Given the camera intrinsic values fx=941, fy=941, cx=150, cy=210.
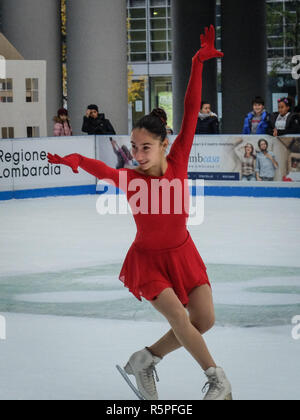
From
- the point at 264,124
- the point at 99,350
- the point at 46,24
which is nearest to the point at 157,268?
the point at 99,350

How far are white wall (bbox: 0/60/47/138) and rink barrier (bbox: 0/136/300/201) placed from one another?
1.93 m

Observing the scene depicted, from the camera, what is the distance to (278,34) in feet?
148

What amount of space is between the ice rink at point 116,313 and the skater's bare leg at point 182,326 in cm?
48

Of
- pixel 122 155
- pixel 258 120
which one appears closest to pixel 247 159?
pixel 258 120

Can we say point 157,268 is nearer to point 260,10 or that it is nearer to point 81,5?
point 81,5

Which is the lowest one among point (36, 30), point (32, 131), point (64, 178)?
point (64, 178)

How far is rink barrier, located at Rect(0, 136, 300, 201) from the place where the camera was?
1596 centimetres

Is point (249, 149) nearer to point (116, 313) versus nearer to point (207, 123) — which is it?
point (207, 123)

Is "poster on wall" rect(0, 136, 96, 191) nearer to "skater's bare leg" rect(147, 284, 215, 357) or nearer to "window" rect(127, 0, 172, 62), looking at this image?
"skater's bare leg" rect(147, 284, 215, 357)

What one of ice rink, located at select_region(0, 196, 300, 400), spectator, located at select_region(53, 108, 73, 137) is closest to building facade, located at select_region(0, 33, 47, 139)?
spectator, located at select_region(53, 108, 73, 137)

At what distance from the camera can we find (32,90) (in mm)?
19219

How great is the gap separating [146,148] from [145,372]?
1.00 m

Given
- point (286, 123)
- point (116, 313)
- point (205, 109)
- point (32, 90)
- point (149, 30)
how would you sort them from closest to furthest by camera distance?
point (116, 313) → point (286, 123) → point (205, 109) → point (32, 90) → point (149, 30)
